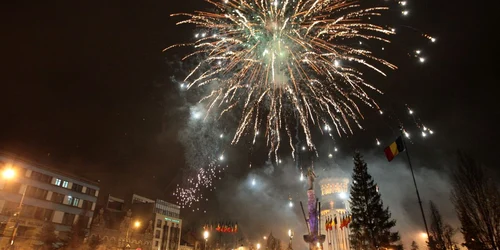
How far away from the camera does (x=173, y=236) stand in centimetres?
8475

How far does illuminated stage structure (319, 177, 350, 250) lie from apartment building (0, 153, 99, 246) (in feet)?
286

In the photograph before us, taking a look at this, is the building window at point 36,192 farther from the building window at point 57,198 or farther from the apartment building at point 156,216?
the apartment building at point 156,216

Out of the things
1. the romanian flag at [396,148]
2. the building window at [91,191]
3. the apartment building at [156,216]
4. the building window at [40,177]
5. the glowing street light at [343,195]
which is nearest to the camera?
the romanian flag at [396,148]

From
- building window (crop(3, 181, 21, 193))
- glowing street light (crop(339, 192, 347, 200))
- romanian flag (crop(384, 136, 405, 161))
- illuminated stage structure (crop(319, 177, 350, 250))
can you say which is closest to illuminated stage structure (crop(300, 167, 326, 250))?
romanian flag (crop(384, 136, 405, 161))

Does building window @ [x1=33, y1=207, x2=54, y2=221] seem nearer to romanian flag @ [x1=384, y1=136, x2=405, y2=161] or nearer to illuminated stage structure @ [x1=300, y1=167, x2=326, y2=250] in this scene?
illuminated stage structure @ [x1=300, y1=167, x2=326, y2=250]

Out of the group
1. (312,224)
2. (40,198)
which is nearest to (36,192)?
(40,198)

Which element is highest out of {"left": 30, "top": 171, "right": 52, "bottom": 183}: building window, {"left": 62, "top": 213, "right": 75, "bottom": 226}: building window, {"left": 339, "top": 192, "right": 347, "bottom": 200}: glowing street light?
{"left": 339, "top": 192, "right": 347, "bottom": 200}: glowing street light

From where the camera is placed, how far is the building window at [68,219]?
166ft

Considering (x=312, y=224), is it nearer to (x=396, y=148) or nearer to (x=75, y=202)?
(x=396, y=148)

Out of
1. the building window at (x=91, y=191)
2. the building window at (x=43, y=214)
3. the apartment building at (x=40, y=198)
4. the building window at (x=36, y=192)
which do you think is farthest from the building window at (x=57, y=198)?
the building window at (x=91, y=191)

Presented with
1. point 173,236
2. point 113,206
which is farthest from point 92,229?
point 173,236

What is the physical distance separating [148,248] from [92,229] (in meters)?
18.7

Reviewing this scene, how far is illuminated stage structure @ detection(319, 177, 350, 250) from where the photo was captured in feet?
385

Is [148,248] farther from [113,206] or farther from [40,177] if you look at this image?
[40,177]
